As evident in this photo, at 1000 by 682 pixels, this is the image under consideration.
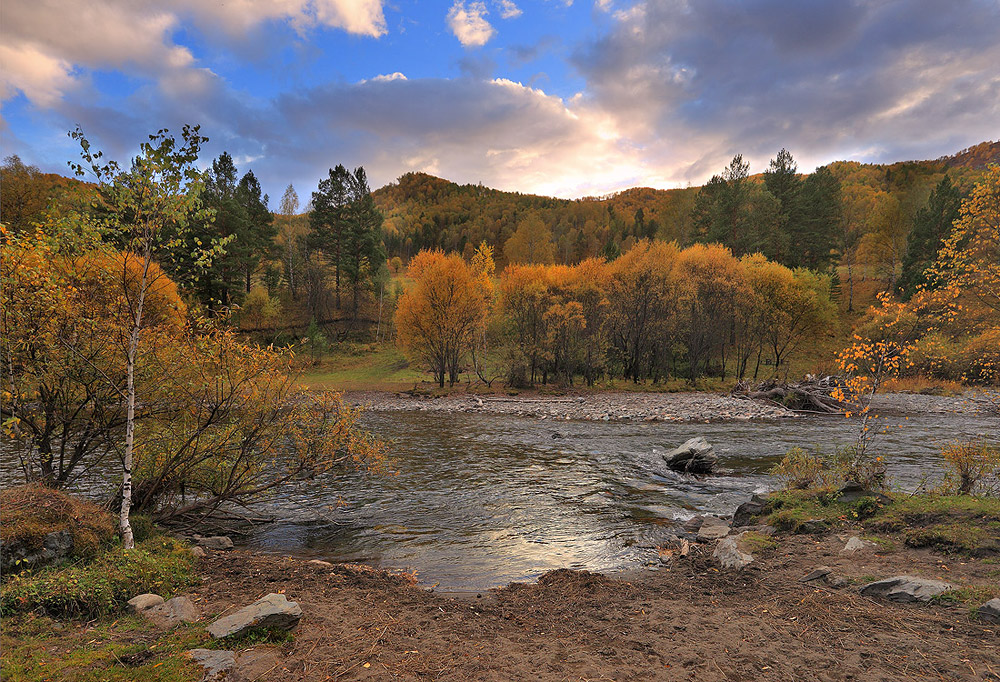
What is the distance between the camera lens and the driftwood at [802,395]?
34.6 m

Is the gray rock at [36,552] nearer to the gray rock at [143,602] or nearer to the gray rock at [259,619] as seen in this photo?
the gray rock at [143,602]

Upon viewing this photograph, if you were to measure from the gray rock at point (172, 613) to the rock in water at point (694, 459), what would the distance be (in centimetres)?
1781

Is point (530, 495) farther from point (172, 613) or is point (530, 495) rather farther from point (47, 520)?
point (47, 520)

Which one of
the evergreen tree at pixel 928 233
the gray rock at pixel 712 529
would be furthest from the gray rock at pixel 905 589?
the evergreen tree at pixel 928 233

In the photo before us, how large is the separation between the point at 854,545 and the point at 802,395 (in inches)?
1224

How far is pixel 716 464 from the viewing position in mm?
19938

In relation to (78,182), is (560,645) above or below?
below

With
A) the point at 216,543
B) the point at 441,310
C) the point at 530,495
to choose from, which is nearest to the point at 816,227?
the point at 441,310

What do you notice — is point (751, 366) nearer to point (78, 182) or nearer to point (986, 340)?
point (986, 340)

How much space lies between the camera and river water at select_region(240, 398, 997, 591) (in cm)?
1159

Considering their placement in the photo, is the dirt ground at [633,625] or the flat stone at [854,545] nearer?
the dirt ground at [633,625]

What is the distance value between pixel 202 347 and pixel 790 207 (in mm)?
88400

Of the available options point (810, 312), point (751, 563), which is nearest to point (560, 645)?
point (751, 563)

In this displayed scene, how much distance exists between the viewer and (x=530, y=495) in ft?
53.3
